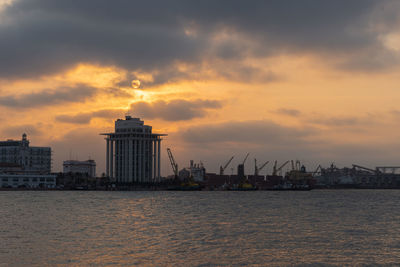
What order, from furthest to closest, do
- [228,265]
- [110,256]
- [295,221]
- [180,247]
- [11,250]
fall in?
[295,221] → [180,247] → [11,250] → [110,256] → [228,265]

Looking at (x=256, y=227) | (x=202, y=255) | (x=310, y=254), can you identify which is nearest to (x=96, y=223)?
(x=256, y=227)

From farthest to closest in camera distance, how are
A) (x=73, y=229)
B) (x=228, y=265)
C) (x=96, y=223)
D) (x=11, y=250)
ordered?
(x=96, y=223) < (x=73, y=229) < (x=11, y=250) < (x=228, y=265)

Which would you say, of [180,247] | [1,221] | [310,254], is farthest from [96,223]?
[310,254]

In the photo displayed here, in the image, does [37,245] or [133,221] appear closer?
[37,245]

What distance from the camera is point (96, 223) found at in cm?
8669

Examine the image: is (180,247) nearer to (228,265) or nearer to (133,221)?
(228,265)

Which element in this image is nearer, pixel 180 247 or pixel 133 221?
pixel 180 247

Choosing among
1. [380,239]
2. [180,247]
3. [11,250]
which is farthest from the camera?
[380,239]

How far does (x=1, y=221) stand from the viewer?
90500 millimetres

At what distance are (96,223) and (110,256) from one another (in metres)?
35.9

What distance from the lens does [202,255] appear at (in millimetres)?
53719

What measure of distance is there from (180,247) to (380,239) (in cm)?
2661

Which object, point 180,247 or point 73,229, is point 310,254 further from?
point 73,229

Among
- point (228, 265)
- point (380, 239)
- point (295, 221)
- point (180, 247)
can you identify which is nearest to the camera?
point (228, 265)
